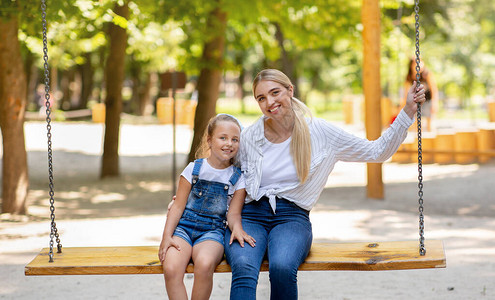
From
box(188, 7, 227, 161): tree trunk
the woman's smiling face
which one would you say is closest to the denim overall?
the woman's smiling face

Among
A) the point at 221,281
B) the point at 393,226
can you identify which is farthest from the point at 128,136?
the point at 221,281

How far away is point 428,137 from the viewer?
1352 centimetres

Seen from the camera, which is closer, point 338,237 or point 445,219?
point 338,237

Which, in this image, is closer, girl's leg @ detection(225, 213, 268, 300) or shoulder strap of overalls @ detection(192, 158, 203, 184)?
girl's leg @ detection(225, 213, 268, 300)

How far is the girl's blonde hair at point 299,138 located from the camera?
3.50 metres

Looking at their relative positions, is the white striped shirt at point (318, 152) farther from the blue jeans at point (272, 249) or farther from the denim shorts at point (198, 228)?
the denim shorts at point (198, 228)

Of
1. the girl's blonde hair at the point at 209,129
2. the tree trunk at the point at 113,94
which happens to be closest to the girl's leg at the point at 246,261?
the girl's blonde hair at the point at 209,129

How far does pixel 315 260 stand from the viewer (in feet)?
11.0

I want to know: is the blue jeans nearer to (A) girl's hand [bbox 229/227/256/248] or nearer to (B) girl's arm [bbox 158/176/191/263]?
(A) girl's hand [bbox 229/227/256/248]

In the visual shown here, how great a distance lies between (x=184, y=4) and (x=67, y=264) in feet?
23.6

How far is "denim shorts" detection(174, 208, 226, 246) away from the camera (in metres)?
3.45

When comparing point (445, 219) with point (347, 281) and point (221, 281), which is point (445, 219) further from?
point (221, 281)

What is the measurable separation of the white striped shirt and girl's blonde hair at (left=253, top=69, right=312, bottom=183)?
0.05 meters

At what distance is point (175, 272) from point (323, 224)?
176 inches
